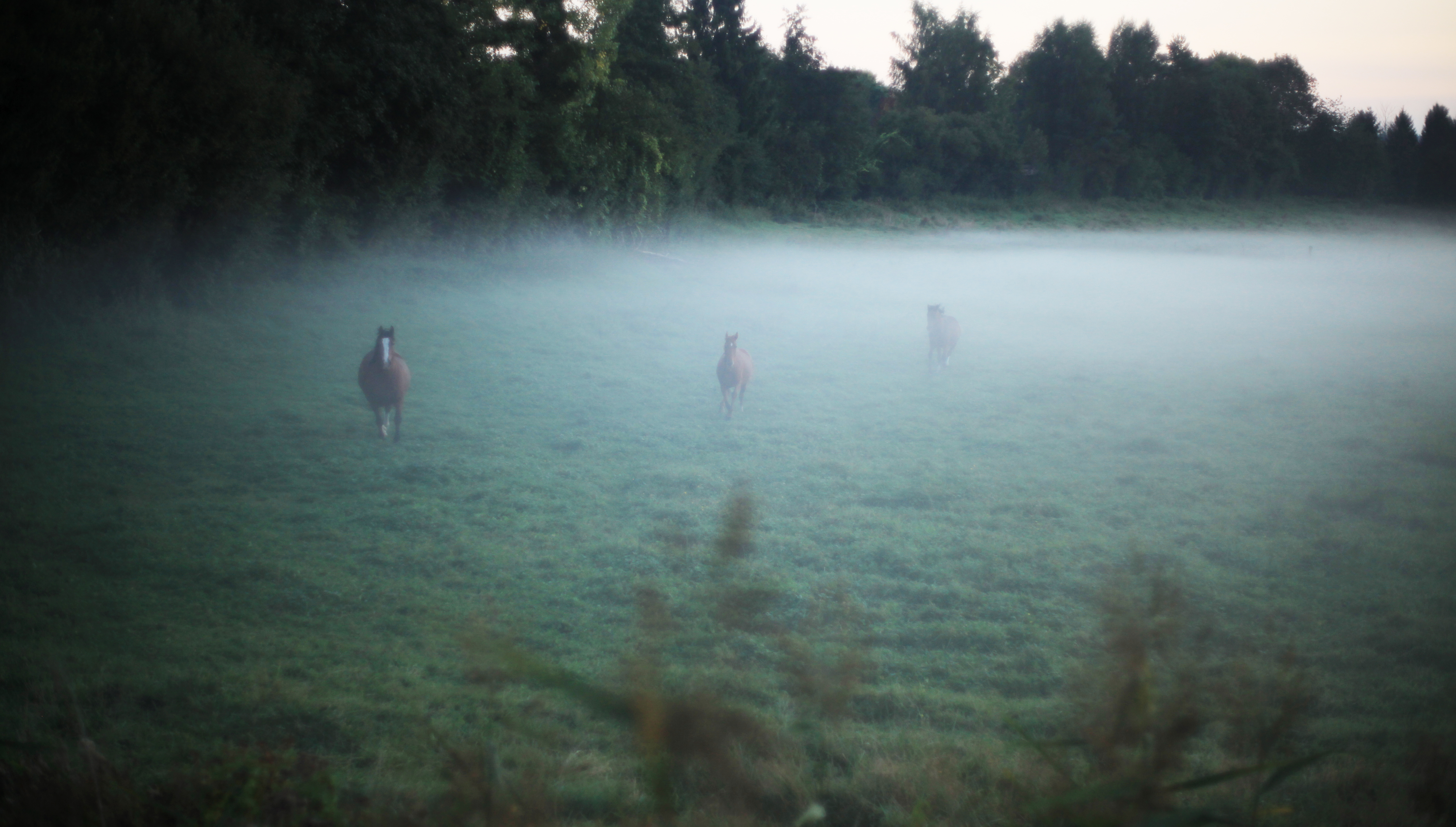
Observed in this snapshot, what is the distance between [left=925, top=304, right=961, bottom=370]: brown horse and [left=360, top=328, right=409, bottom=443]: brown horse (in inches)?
391

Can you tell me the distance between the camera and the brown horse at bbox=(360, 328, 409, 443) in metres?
9.68

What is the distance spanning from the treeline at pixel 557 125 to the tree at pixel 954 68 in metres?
0.16

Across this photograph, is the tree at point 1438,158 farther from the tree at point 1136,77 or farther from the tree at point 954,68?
the tree at point 954,68

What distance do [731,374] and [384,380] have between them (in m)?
4.67

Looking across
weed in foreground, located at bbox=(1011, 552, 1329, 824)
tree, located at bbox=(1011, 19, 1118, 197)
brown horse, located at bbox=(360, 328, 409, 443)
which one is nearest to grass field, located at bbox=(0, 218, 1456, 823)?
weed in foreground, located at bbox=(1011, 552, 1329, 824)

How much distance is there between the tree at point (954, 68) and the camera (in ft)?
170

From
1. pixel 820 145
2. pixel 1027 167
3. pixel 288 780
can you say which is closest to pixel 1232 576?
pixel 288 780

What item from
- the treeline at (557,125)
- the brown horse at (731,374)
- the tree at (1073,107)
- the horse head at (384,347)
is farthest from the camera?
the tree at (1073,107)

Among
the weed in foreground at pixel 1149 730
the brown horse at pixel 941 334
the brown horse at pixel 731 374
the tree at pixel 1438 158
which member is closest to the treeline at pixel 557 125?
the tree at pixel 1438 158

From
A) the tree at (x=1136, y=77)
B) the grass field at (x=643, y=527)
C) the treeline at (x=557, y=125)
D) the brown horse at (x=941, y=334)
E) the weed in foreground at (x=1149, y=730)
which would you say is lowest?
the grass field at (x=643, y=527)

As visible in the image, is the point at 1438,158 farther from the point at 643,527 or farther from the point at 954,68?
the point at 643,527

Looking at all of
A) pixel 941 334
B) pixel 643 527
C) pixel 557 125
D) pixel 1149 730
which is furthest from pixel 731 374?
pixel 557 125

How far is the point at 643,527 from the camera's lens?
294 inches

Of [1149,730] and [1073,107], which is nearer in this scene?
[1149,730]
